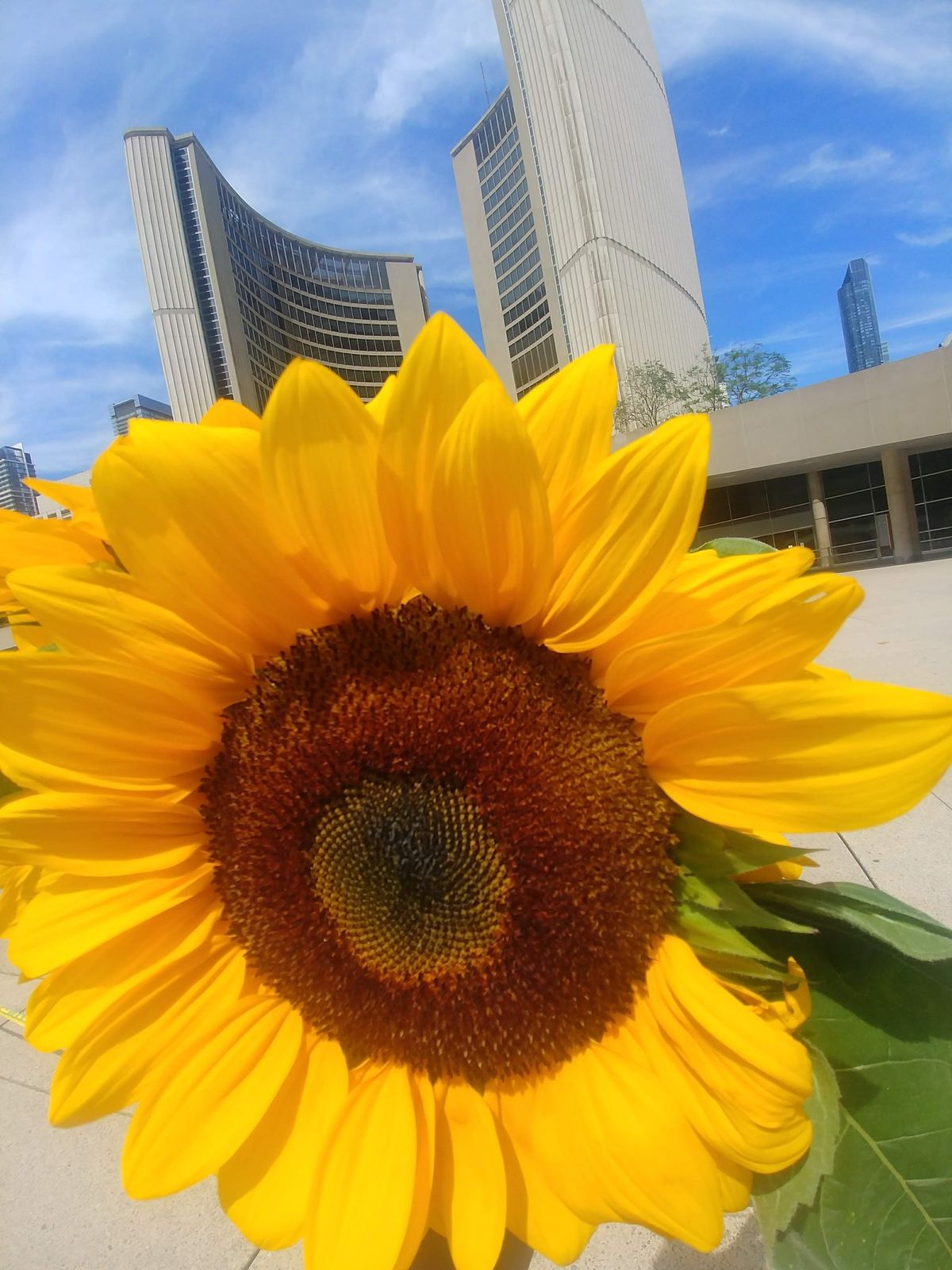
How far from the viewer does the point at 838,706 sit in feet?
1.16

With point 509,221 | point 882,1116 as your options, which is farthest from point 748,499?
point 509,221

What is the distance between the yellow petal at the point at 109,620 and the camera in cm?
42

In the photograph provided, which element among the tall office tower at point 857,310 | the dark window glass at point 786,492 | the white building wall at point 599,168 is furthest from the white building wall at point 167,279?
the tall office tower at point 857,310

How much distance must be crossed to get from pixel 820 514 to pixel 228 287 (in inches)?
1988

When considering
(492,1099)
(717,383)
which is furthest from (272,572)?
(717,383)

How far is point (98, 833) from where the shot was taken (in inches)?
19.0

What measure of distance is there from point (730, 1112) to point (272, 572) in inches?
15.2

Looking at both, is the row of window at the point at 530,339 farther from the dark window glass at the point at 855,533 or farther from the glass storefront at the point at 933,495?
the glass storefront at the point at 933,495

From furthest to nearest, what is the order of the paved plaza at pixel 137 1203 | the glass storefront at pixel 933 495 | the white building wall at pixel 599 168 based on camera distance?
1. the white building wall at pixel 599 168
2. the glass storefront at pixel 933 495
3. the paved plaza at pixel 137 1203

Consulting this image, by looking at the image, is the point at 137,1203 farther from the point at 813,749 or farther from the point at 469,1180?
the point at 813,749

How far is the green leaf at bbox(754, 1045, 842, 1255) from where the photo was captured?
0.41 meters

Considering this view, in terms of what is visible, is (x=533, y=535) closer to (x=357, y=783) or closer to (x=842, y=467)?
(x=357, y=783)

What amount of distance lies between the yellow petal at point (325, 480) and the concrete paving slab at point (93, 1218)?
147 cm

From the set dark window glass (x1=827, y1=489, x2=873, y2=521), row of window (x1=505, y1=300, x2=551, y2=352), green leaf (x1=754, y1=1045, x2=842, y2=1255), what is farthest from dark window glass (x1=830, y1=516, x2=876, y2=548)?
row of window (x1=505, y1=300, x2=551, y2=352)
